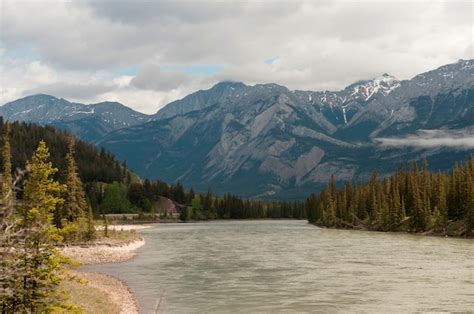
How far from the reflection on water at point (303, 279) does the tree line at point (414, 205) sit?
4836 cm

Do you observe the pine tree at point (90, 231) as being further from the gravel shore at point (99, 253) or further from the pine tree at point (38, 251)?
the pine tree at point (38, 251)

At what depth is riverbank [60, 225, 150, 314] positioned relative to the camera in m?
39.0

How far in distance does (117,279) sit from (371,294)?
86.4ft

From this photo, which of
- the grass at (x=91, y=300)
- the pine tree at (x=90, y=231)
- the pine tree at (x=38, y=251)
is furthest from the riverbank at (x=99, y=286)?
the pine tree at (x=90, y=231)

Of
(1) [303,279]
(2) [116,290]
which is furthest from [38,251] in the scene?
(1) [303,279]

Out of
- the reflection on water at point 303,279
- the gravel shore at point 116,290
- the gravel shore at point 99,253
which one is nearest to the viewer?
the gravel shore at point 116,290

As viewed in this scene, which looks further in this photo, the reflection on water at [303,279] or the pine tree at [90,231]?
the pine tree at [90,231]

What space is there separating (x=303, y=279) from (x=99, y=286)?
69.0ft

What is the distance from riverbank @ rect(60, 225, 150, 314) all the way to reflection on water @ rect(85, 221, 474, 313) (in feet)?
5.69

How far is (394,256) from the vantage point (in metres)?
78.0

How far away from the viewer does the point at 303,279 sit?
56094mm

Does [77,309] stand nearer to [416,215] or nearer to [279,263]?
[279,263]

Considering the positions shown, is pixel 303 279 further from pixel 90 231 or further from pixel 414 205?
pixel 414 205

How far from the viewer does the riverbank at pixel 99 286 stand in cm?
3903
